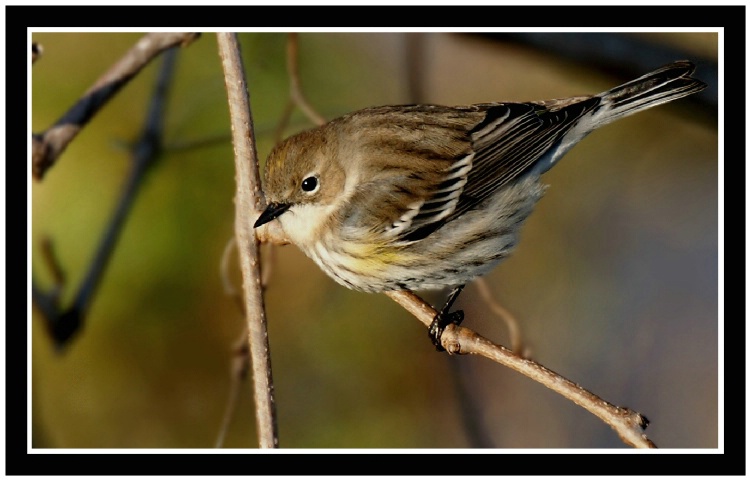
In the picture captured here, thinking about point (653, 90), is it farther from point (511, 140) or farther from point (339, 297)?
point (339, 297)

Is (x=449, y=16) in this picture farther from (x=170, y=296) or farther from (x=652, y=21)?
(x=170, y=296)

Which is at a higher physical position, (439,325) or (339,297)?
(339,297)

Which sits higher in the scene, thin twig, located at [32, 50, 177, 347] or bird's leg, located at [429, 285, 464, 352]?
thin twig, located at [32, 50, 177, 347]

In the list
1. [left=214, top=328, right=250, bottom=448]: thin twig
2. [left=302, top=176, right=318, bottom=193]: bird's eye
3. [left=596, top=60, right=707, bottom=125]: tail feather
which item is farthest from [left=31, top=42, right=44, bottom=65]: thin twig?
[left=596, top=60, right=707, bottom=125]: tail feather

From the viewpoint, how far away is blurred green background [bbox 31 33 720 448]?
343 cm

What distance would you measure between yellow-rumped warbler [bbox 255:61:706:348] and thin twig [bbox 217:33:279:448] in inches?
4.9

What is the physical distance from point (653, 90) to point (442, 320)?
48.2 inches

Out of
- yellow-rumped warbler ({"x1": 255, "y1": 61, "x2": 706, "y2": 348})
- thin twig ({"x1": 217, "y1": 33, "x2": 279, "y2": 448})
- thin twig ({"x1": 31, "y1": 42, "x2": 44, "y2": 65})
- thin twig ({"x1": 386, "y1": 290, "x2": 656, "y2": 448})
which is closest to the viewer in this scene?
thin twig ({"x1": 386, "y1": 290, "x2": 656, "y2": 448})

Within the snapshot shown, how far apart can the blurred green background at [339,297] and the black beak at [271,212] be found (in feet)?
1.76

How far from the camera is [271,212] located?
3.07 meters

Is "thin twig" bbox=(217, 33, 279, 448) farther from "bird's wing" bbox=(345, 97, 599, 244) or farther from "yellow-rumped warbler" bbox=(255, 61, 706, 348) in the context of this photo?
"bird's wing" bbox=(345, 97, 599, 244)

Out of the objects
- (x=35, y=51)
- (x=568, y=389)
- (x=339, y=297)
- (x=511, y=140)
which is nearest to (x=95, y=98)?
(x=35, y=51)

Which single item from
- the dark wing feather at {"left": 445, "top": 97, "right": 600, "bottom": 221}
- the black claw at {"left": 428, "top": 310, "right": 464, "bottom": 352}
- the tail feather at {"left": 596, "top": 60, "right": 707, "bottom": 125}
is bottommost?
the black claw at {"left": 428, "top": 310, "right": 464, "bottom": 352}
